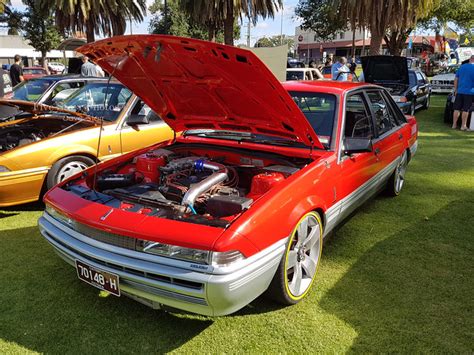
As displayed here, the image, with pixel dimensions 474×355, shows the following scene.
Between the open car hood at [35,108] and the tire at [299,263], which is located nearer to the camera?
the tire at [299,263]

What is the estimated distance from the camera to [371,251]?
369cm

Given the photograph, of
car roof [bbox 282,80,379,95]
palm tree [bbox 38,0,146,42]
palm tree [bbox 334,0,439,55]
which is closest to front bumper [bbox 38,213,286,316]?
car roof [bbox 282,80,379,95]

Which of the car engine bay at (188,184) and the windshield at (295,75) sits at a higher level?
the windshield at (295,75)

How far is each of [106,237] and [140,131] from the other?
3085 millimetres

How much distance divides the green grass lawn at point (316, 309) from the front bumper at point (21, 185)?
0.30 meters

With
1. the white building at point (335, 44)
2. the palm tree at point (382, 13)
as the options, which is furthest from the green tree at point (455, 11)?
the white building at point (335, 44)

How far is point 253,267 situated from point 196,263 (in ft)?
1.10

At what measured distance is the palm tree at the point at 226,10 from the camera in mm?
15562

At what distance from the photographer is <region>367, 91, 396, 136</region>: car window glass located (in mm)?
4254

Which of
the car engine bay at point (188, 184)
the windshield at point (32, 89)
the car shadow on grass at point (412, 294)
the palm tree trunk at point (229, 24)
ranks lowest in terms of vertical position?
the car shadow on grass at point (412, 294)

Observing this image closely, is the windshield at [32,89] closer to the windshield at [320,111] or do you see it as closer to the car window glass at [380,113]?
the windshield at [320,111]

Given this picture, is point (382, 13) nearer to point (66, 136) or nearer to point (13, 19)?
point (66, 136)

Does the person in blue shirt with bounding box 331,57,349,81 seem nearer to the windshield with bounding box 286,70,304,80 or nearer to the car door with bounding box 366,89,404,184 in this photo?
the windshield with bounding box 286,70,304,80

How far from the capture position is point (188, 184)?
120 inches
